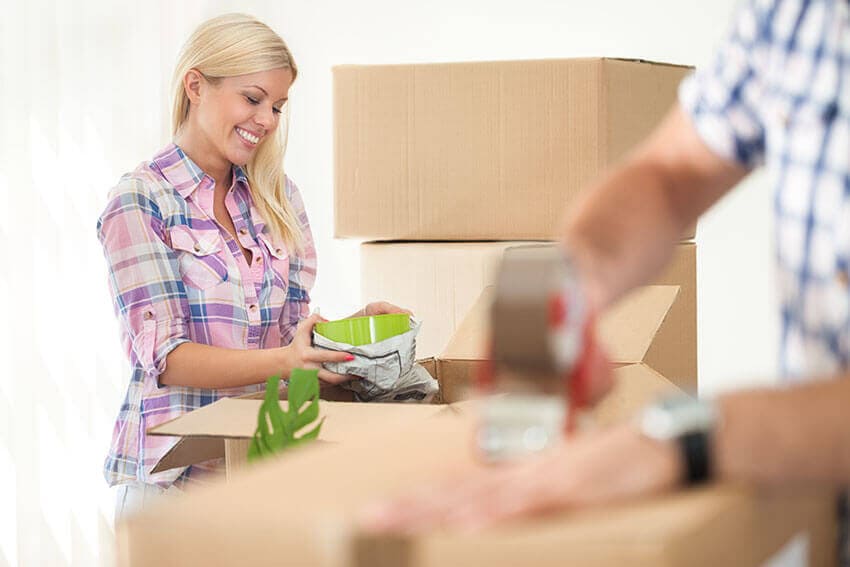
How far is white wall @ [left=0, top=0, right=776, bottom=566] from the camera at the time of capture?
2.54 m

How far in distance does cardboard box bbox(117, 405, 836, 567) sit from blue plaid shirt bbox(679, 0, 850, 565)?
130mm

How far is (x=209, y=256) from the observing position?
68.0 inches

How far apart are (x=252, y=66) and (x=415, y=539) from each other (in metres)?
1.33

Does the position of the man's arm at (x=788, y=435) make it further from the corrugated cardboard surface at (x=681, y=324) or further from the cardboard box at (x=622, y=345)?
the corrugated cardboard surface at (x=681, y=324)

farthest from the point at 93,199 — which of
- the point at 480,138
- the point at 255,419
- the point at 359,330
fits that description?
the point at 255,419

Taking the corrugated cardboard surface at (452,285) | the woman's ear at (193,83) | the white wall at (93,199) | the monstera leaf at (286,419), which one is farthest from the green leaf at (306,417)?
the white wall at (93,199)

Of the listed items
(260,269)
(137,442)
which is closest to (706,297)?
(260,269)

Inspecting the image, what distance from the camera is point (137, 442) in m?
1.73

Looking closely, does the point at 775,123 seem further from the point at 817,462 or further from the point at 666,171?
the point at 817,462

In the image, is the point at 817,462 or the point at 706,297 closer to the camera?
the point at 817,462

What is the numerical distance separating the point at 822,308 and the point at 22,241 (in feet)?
6.95

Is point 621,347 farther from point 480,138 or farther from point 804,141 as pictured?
point 804,141

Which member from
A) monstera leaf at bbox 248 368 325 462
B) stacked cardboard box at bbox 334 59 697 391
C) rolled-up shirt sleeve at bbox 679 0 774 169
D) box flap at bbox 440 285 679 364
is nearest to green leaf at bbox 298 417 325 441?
monstera leaf at bbox 248 368 325 462

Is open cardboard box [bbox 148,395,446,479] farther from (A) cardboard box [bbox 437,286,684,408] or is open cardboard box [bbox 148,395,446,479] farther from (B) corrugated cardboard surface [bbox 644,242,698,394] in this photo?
(B) corrugated cardboard surface [bbox 644,242,698,394]
